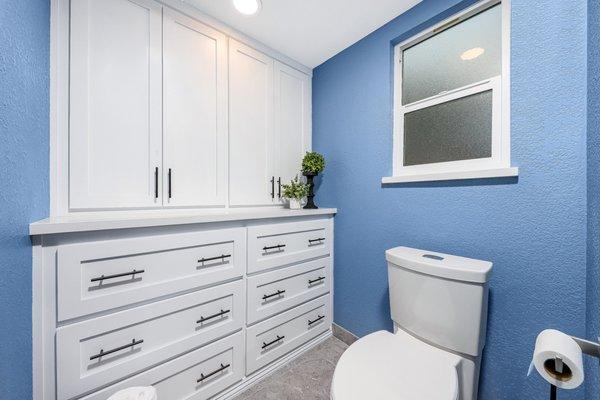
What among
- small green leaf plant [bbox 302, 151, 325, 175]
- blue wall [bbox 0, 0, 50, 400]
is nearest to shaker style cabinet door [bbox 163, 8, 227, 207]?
blue wall [bbox 0, 0, 50, 400]

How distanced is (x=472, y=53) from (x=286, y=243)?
1511mm

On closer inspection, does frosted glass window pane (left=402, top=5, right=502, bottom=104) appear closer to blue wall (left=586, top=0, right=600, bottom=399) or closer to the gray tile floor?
blue wall (left=586, top=0, right=600, bottom=399)

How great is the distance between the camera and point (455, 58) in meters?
1.32

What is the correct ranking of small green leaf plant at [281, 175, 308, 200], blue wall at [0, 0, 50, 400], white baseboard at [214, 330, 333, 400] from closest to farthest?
blue wall at [0, 0, 50, 400] < white baseboard at [214, 330, 333, 400] < small green leaf plant at [281, 175, 308, 200]

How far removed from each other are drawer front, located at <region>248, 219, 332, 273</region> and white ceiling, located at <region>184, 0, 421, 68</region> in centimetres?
133

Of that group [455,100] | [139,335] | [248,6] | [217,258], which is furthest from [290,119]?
[139,335]

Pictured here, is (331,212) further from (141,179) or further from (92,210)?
(92,210)

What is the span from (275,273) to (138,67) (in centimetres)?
142

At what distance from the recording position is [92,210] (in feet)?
3.84

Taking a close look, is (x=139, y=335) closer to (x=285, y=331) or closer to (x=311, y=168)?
(x=285, y=331)

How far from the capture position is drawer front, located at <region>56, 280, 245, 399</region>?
0.86 metres

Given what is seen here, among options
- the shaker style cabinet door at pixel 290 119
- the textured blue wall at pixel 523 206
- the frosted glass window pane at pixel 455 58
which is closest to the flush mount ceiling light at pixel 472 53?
the frosted glass window pane at pixel 455 58

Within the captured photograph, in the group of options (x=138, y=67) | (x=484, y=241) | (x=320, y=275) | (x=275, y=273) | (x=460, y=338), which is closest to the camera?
(x=460, y=338)

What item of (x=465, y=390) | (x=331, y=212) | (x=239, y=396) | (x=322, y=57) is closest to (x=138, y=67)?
(x=322, y=57)
